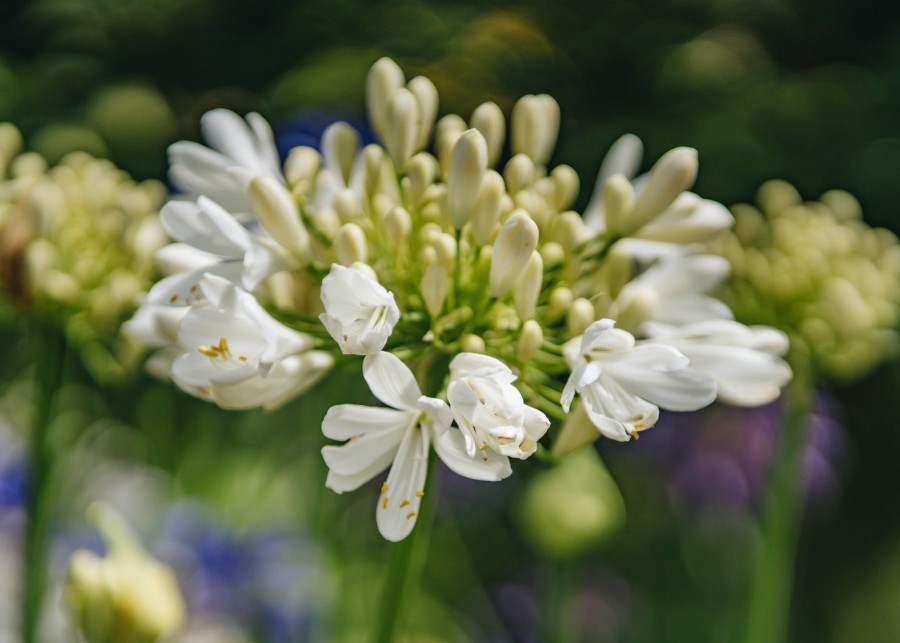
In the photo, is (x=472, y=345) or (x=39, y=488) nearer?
(x=472, y=345)

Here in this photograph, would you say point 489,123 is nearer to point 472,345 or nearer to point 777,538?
point 472,345

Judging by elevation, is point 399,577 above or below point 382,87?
below

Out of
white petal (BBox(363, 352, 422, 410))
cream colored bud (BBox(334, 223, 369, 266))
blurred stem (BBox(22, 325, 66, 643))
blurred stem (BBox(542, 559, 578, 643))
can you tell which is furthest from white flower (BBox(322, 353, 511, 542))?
blurred stem (BBox(542, 559, 578, 643))

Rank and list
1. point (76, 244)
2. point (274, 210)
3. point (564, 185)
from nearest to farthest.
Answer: point (274, 210) → point (564, 185) → point (76, 244)

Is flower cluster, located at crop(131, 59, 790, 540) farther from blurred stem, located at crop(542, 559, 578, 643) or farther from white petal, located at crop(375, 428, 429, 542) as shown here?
blurred stem, located at crop(542, 559, 578, 643)

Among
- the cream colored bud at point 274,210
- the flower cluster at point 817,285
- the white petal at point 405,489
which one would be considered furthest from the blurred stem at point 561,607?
the cream colored bud at point 274,210

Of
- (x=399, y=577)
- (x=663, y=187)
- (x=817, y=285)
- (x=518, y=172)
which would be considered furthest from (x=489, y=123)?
(x=817, y=285)

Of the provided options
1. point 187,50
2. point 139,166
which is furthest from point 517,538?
point 187,50
